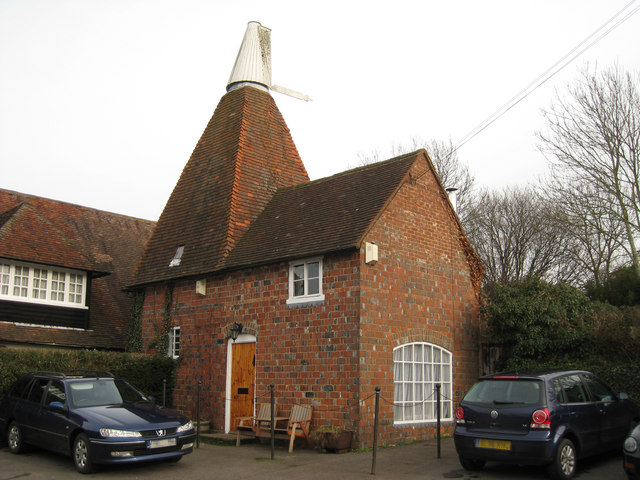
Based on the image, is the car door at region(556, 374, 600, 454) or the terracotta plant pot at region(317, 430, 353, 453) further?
the terracotta plant pot at region(317, 430, 353, 453)

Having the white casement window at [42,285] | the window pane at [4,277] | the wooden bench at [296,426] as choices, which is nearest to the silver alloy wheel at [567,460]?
the wooden bench at [296,426]

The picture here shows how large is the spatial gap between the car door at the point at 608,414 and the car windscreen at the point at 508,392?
1465mm

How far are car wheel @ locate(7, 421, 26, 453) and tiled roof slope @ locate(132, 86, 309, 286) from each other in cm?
598

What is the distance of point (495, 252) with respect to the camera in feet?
105

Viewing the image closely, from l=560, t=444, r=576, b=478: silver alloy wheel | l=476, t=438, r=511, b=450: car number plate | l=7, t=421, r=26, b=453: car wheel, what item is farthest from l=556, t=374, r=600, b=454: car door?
l=7, t=421, r=26, b=453: car wheel

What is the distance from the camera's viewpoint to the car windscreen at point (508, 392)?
9.23 meters

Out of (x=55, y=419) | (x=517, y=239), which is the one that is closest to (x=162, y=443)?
(x=55, y=419)

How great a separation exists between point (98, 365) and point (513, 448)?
34.6 ft

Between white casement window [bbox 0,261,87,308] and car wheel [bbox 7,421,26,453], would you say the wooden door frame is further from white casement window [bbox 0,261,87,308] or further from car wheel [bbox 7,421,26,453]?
white casement window [bbox 0,261,87,308]

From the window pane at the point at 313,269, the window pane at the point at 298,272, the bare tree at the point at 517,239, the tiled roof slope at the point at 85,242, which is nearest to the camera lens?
the window pane at the point at 313,269

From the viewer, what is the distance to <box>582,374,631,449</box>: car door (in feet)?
32.7

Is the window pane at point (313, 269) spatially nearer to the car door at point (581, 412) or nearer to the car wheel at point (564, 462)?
the car door at point (581, 412)

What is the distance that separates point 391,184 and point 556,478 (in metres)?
7.97

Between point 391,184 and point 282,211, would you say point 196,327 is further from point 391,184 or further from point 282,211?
point 391,184
